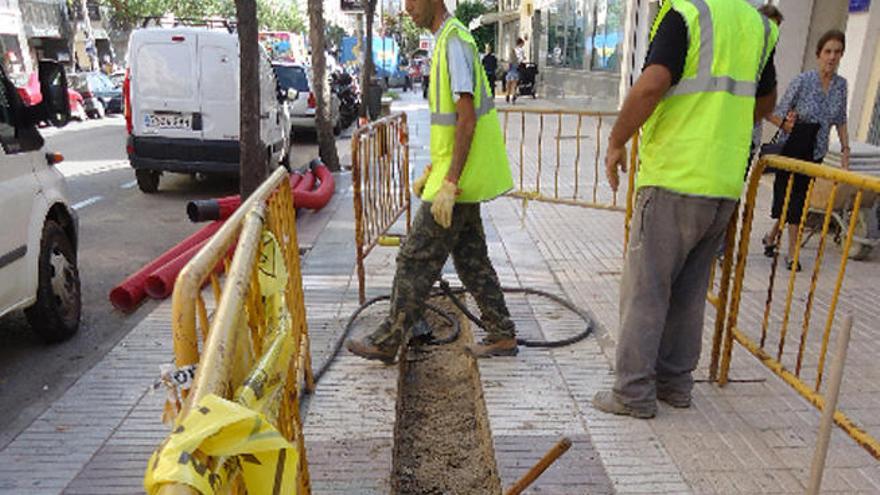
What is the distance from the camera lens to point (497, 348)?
3850 mm

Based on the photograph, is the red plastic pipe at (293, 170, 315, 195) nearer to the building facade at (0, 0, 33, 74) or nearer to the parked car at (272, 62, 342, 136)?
the parked car at (272, 62, 342, 136)

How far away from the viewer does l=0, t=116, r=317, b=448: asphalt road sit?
391 cm

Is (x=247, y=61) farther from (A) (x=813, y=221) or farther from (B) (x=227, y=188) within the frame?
(A) (x=813, y=221)

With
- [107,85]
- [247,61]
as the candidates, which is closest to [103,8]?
[107,85]

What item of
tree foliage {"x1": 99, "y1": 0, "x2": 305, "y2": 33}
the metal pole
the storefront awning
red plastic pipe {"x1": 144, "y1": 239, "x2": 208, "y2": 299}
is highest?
tree foliage {"x1": 99, "y1": 0, "x2": 305, "y2": 33}

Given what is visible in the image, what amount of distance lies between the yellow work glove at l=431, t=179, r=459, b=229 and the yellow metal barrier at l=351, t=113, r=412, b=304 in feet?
3.66

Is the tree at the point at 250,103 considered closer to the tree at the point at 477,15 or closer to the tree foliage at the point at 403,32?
the tree at the point at 477,15

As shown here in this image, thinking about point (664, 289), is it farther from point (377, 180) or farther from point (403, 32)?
point (403, 32)

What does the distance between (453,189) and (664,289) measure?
1134mm

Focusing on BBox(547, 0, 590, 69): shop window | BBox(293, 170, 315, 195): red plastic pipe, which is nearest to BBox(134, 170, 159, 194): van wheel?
BBox(293, 170, 315, 195): red plastic pipe

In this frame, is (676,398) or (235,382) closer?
(235,382)

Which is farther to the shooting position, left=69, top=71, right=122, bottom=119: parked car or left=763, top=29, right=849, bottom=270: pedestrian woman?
A: left=69, top=71, right=122, bottom=119: parked car

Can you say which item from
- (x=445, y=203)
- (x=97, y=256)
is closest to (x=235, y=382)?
(x=445, y=203)

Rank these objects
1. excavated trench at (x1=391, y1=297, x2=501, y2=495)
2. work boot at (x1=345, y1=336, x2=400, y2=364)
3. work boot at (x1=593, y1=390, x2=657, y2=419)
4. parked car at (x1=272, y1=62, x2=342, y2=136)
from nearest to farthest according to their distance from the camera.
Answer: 1. excavated trench at (x1=391, y1=297, x2=501, y2=495)
2. work boot at (x1=593, y1=390, x2=657, y2=419)
3. work boot at (x1=345, y1=336, x2=400, y2=364)
4. parked car at (x1=272, y1=62, x2=342, y2=136)
